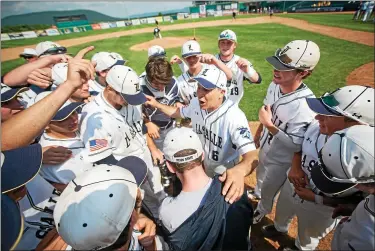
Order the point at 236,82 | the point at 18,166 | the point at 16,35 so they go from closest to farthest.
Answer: the point at 18,166 → the point at 236,82 → the point at 16,35

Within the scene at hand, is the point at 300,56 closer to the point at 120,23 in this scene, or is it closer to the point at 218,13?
the point at 120,23

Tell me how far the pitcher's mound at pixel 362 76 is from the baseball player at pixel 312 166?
6540mm

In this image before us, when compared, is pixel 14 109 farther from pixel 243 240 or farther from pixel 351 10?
pixel 351 10

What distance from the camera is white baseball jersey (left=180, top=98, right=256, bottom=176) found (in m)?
2.40

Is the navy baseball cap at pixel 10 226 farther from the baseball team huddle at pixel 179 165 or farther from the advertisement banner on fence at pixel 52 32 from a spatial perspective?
the advertisement banner on fence at pixel 52 32

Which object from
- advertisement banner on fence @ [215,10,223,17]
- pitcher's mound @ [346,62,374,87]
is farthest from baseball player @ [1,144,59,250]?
advertisement banner on fence @ [215,10,223,17]

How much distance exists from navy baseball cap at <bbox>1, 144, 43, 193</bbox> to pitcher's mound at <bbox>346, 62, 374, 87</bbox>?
8.84 meters

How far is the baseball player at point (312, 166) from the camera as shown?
160 cm

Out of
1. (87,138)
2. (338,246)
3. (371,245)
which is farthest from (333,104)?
(87,138)

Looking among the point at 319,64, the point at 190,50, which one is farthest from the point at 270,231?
the point at 319,64

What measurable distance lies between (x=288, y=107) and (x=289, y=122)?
0.19 m

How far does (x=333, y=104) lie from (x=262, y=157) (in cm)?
151

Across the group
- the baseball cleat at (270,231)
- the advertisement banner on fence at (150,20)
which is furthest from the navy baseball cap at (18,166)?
the advertisement banner on fence at (150,20)

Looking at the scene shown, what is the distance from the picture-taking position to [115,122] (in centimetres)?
256
